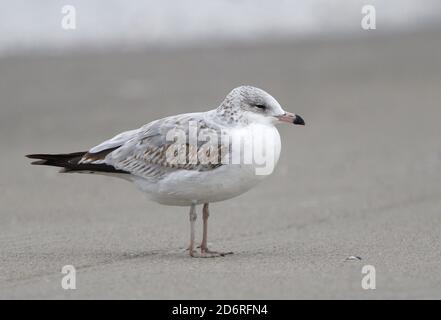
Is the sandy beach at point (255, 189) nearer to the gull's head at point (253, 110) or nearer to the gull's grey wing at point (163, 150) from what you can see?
the gull's grey wing at point (163, 150)

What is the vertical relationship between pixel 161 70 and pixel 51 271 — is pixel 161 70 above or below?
above

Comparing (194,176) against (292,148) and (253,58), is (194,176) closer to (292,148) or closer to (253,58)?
(292,148)

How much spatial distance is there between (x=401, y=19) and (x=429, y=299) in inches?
600

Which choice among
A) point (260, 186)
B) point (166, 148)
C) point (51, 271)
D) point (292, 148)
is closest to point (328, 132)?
point (292, 148)

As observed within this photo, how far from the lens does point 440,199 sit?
364 inches

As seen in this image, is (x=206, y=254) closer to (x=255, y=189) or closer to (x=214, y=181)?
(x=214, y=181)

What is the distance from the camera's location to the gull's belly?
22.3 ft

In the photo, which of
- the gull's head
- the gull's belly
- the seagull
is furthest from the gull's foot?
the gull's head

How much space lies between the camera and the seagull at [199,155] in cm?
682

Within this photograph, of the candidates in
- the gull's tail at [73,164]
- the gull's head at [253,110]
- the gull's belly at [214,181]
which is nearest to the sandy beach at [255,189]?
the gull's belly at [214,181]

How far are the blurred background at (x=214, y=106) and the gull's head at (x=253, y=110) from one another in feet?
3.24

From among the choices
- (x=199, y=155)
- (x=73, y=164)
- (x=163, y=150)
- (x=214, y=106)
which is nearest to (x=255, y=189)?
(x=163, y=150)

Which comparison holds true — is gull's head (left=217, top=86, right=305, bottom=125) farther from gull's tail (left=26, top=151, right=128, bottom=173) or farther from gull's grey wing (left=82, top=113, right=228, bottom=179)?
gull's tail (left=26, top=151, right=128, bottom=173)

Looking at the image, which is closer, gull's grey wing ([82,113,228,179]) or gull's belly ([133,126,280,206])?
gull's belly ([133,126,280,206])
